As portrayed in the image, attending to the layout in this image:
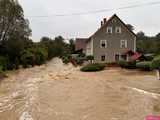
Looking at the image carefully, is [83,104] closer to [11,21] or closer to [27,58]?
[11,21]

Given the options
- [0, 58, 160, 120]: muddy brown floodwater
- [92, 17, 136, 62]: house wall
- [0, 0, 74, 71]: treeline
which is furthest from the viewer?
[92, 17, 136, 62]: house wall

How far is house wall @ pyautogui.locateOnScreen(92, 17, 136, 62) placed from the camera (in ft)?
156

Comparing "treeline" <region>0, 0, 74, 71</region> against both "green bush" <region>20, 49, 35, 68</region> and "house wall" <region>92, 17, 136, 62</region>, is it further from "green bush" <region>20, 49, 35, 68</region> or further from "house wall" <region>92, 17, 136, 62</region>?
"house wall" <region>92, 17, 136, 62</region>

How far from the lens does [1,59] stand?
42.8m

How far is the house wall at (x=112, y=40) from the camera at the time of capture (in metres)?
47.7

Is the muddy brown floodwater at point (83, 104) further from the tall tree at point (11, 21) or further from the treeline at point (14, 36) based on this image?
the tall tree at point (11, 21)

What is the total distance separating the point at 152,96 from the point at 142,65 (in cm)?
1787

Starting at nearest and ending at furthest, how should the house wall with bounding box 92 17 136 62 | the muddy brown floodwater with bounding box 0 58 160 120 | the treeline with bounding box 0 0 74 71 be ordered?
the muddy brown floodwater with bounding box 0 58 160 120
the treeline with bounding box 0 0 74 71
the house wall with bounding box 92 17 136 62

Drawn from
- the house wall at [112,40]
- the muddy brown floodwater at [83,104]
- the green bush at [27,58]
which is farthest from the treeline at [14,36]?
the muddy brown floodwater at [83,104]

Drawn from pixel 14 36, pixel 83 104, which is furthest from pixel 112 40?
pixel 83 104

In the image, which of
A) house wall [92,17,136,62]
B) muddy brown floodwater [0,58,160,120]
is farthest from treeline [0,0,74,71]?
muddy brown floodwater [0,58,160,120]

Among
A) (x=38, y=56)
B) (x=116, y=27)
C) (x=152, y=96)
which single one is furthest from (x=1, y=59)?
(x=152, y=96)

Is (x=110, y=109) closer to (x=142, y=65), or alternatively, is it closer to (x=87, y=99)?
(x=87, y=99)

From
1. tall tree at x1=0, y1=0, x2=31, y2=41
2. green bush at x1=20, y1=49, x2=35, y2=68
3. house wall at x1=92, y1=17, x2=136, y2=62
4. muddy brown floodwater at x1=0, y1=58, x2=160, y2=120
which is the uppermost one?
tall tree at x1=0, y1=0, x2=31, y2=41
